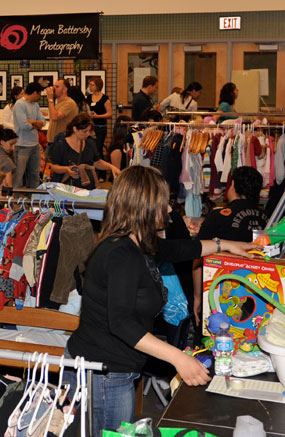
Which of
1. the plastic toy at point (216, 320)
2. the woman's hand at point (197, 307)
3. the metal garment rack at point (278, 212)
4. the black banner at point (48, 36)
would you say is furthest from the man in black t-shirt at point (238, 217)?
the black banner at point (48, 36)

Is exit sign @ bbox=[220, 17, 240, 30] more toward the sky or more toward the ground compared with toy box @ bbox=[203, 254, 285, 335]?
more toward the sky

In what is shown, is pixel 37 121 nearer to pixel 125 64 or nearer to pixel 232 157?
pixel 232 157

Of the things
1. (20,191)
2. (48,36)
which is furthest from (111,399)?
(48,36)

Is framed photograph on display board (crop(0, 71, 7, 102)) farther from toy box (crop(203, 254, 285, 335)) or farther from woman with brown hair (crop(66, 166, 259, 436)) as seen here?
woman with brown hair (crop(66, 166, 259, 436))

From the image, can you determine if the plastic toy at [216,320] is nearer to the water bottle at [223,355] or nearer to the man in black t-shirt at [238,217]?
the water bottle at [223,355]

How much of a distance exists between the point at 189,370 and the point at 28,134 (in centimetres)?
709

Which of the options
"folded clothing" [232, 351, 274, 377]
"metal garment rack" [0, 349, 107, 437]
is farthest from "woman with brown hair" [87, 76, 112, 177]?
"metal garment rack" [0, 349, 107, 437]

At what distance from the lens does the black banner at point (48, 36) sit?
9.67m

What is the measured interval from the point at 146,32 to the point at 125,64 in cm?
78

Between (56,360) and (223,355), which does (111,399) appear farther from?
(56,360)

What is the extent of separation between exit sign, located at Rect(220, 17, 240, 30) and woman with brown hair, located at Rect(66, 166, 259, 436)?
1048cm

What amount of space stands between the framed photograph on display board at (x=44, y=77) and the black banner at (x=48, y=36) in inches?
76.7

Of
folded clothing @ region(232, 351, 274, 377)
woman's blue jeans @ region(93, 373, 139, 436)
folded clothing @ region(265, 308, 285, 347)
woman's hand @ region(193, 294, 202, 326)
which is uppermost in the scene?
folded clothing @ region(265, 308, 285, 347)

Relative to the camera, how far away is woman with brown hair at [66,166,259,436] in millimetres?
2277
